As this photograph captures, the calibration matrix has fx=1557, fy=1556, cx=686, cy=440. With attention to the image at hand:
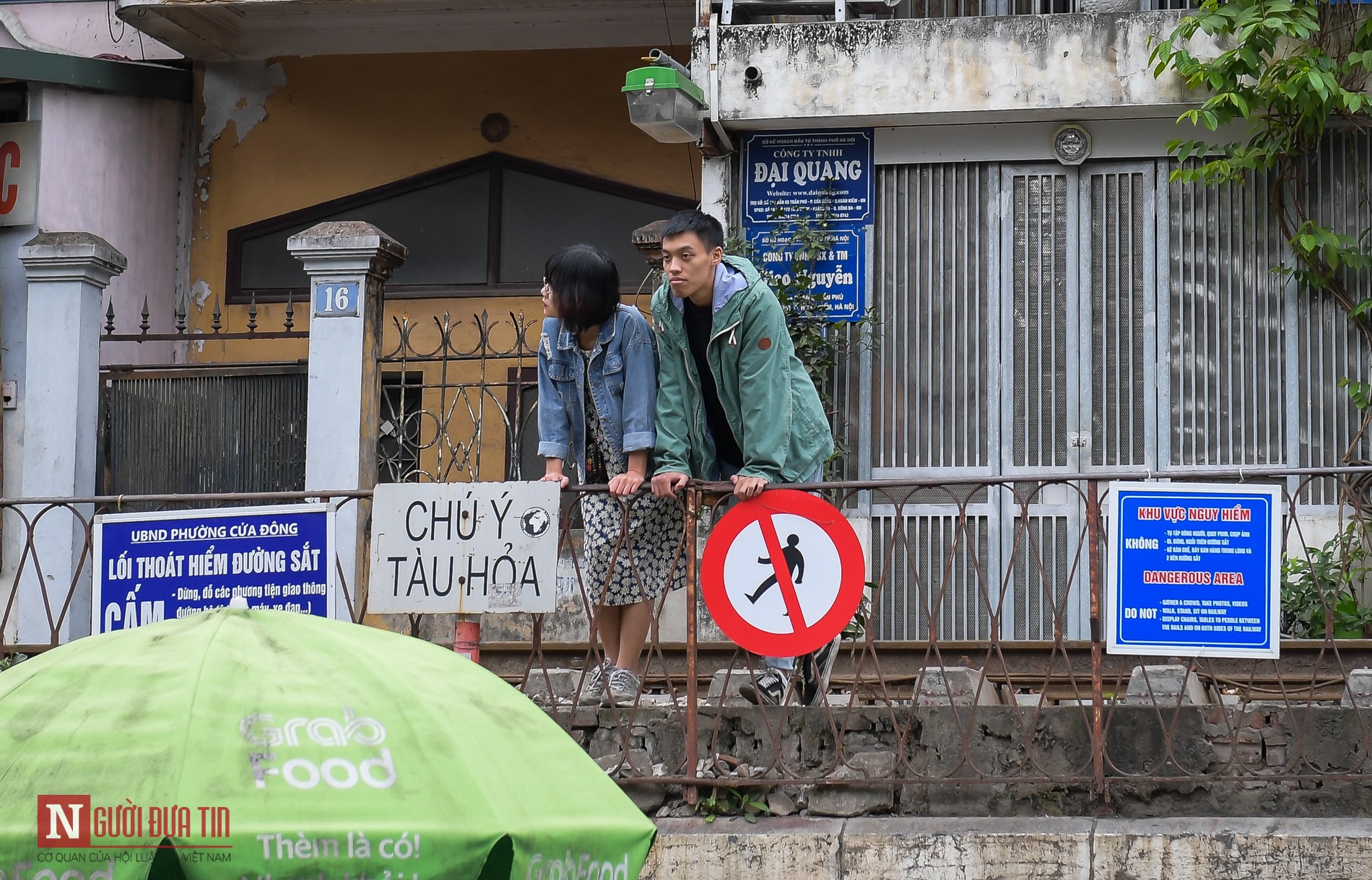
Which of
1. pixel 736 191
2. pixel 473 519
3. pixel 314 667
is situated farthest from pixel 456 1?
pixel 314 667

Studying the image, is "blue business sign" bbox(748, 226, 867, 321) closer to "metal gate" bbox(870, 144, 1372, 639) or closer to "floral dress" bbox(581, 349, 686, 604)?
"metal gate" bbox(870, 144, 1372, 639)

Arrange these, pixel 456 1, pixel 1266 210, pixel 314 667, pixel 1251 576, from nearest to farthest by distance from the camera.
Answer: pixel 314 667
pixel 1251 576
pixel 1266 210
pixel 456 1

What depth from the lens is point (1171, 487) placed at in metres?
5.39

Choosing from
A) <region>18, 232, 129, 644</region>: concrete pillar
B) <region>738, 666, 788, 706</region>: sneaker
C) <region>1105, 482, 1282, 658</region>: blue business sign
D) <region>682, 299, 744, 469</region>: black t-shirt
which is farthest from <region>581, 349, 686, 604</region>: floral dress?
<region>18, 232, 129, 644</region>: concrete pillar

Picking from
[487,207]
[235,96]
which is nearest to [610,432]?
[487,207]

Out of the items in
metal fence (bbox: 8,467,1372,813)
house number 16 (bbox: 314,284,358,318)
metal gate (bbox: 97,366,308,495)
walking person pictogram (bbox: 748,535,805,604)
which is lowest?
metal fence (bbox: 8,467,1372,813)

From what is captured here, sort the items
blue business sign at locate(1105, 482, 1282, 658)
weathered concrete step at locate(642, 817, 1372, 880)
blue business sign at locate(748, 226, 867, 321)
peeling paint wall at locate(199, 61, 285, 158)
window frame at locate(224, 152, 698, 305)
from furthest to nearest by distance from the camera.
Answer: peeling paint wall at locate(199, 61, 285, 158), window frame at locate(224, 152, 698, 305), blue business sign at locate(748, 226, 867, 321), blue business sign at locate(1105, 482, 1282, 658), weathered concrete step at locate(642, 817, 1372, 880)

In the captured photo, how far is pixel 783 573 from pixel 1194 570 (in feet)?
4.70

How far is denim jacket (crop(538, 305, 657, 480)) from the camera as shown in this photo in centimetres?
600

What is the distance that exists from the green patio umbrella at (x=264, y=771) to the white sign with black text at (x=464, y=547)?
8.81 feet

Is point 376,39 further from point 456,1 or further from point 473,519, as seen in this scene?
point 473,519

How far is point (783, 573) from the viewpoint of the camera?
18.5ft

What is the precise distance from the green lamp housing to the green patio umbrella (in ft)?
20.6

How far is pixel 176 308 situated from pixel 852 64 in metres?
5.79
